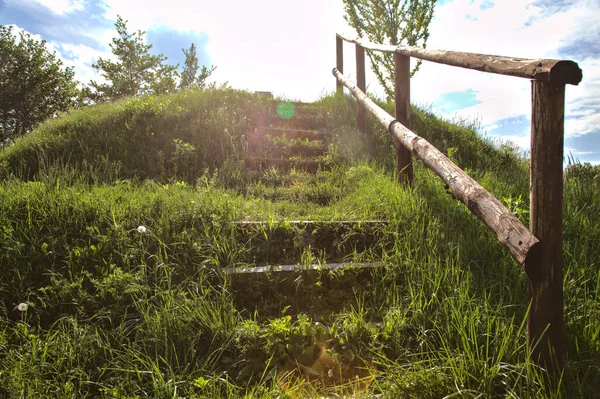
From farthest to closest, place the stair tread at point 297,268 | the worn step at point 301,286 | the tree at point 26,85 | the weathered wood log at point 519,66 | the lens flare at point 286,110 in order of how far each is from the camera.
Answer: the tree at point 26,85
the lens flare at point 286,110
the stair tread at point 297,268
the worn step at point 301,286
the weathered wood log at point 519,66

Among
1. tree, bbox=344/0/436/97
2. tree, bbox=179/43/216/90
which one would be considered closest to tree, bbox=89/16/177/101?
tree, bbox=179/43/216/90

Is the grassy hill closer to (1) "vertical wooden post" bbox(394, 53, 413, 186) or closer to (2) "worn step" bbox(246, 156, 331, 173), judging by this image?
(1) "vertical wooden post" bbox(394, 53, 413, 186)

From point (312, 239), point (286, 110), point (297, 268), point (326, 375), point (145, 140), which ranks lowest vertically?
point (326, 375)

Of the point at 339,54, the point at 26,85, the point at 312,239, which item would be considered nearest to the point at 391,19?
the point at 339,54

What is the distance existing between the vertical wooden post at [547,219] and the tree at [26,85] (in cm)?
2394

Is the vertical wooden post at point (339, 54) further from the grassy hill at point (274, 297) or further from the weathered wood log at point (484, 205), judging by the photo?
the weathered wood log at point (484, 205)

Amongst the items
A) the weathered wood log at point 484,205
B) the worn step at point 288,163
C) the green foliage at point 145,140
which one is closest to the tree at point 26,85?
the green foliage at point 145,140

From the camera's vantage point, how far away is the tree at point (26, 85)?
68.4 feet

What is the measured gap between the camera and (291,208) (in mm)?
4305

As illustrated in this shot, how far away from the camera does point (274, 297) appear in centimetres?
294

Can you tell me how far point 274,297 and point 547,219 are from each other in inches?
73.4

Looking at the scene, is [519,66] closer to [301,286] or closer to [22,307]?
[301,286]

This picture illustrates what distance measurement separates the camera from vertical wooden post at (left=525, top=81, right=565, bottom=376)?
1854 millimetres

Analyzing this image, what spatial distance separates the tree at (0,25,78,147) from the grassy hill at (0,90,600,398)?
69.2 ft
